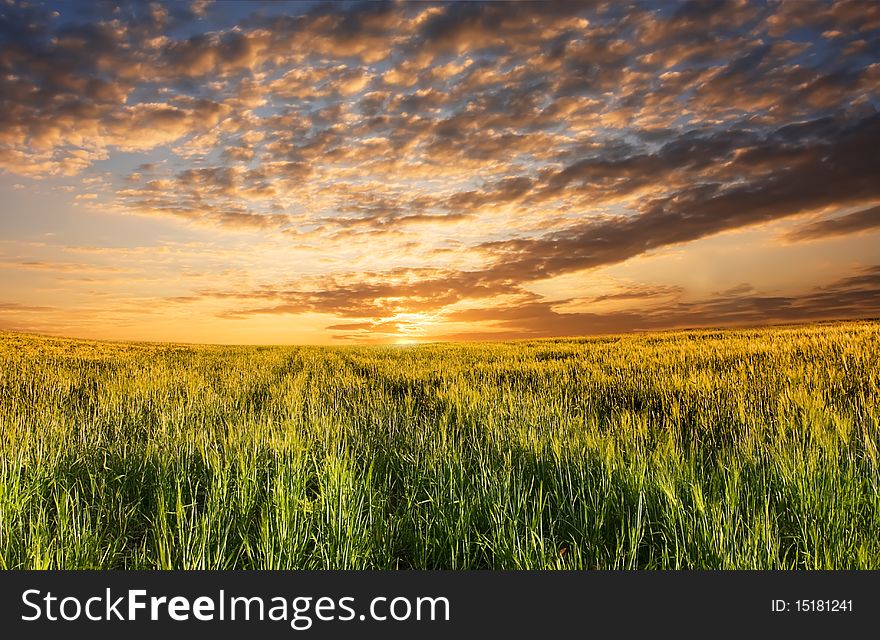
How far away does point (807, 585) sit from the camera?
9.46ft

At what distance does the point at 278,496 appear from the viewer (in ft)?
13.2

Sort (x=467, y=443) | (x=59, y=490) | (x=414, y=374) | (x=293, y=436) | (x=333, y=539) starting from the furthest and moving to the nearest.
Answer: (x=414, y=374) → (x=467, y=443) → (x=293, y=436) → (x=59, y=490) → (x=333, y=539)

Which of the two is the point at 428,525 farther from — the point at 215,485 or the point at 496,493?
the point at 215,485

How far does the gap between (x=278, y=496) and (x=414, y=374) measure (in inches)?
465

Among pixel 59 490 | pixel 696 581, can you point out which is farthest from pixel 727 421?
pixel 59 490

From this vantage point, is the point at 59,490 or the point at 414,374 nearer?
the point at 59,490

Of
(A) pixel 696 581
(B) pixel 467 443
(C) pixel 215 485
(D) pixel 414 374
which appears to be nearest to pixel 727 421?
(B) pixel 467 443

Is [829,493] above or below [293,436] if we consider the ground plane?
below

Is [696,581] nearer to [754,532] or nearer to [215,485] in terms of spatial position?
[754,532]

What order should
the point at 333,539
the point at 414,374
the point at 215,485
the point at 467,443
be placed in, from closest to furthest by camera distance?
the point at 333,539 < the point at 215,485 < the point at 467,443 < the point at 414,374

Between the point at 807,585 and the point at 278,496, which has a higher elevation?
the point at 278,496

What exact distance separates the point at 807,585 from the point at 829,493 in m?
1.27

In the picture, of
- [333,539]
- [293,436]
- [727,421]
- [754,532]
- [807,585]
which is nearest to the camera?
[807,585]

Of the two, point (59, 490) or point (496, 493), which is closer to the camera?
point (496, 493)
